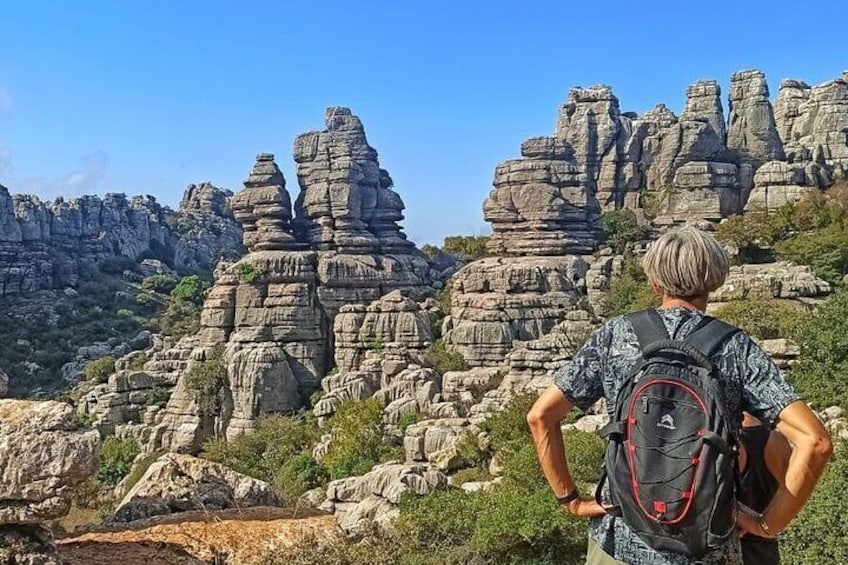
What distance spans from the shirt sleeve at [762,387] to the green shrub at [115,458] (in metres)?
16.9

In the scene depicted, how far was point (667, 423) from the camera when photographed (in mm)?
1712

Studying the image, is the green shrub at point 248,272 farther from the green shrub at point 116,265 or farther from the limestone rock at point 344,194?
the green shrub at point 116,265

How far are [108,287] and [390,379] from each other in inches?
1221

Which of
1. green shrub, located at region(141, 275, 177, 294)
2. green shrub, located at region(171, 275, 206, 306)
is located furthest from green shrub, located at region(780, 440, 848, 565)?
green shrub, located at region(141, 275, 177, 294)

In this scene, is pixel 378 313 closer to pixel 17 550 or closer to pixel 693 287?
pixel 17 550

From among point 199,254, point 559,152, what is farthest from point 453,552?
point 199,254

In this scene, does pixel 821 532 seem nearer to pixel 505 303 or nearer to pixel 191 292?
pixel 505 303

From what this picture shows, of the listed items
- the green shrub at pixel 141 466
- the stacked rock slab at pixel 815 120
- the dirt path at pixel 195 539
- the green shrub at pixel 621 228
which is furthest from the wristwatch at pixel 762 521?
the stacked rock slab at pixel 815 120

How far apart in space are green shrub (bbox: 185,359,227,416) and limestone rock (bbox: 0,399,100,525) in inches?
765

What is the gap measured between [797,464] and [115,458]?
64.0ft

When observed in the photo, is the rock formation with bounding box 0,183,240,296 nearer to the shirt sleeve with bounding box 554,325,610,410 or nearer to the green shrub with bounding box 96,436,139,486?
the green shrub with bounding box 96,436,139,486

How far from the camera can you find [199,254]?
58.4 metres

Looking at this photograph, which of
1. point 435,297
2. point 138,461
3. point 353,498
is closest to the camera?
point 353,498

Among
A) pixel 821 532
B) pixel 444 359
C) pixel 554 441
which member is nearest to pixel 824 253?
pixel 444 359
